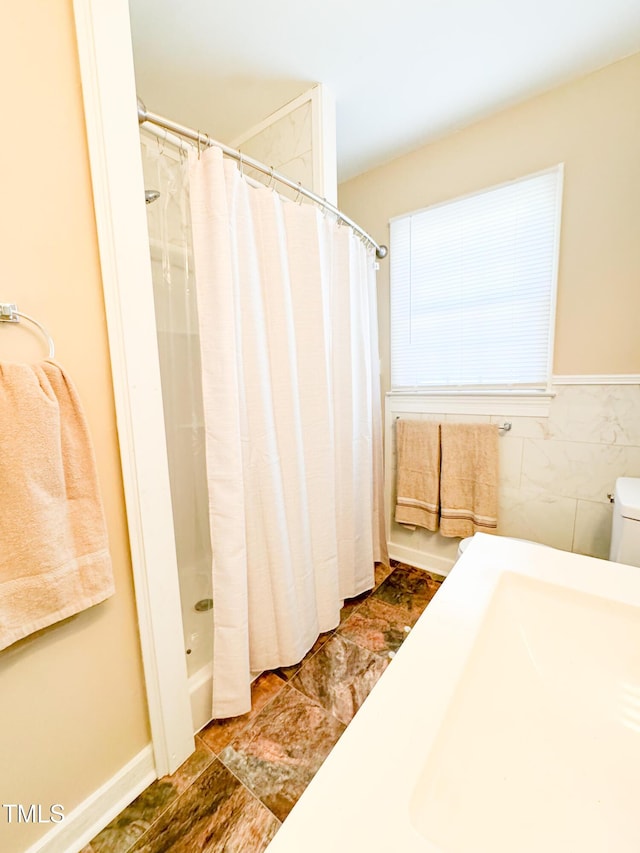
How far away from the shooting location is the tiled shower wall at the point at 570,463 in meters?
1.40

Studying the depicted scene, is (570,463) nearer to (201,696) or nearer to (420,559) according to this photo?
(420,559)

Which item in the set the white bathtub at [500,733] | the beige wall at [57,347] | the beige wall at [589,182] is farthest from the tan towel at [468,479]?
the beige wall at [57,347]

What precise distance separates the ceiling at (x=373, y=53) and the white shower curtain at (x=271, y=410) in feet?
1.84

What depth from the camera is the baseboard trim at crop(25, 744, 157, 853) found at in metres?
0.80

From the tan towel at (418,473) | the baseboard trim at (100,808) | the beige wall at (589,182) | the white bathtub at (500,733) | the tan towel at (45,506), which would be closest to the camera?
the white bathtub at (500,733)

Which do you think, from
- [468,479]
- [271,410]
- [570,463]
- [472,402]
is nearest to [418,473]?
[468,479]

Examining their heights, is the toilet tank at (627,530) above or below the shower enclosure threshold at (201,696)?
above

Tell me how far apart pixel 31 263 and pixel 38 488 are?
47 cm

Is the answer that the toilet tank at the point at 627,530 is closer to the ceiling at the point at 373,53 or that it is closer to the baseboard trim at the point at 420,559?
the baseboard trim at the point at 420,559

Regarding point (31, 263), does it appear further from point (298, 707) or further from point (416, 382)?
point (416, 382)

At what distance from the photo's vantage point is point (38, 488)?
2.25 ft

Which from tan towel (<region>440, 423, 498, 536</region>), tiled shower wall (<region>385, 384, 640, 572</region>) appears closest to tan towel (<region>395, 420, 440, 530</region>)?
tan towel (<region>440, 423, 498, 536</region>)

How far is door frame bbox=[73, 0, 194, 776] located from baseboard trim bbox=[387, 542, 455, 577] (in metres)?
1.40

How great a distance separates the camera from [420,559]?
2.01m
